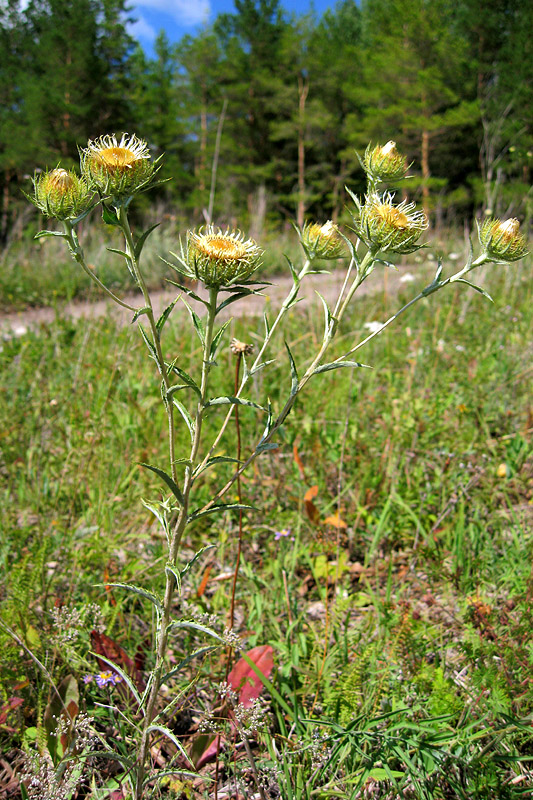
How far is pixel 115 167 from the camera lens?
0.82 metres

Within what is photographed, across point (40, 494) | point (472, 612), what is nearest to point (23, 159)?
point (40, 494)

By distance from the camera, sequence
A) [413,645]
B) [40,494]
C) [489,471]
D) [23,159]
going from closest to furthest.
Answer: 1. [413,645]
2. [40,494]
3. [489,471]
4. [23,159]

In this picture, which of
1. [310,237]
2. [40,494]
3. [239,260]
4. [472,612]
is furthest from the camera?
[40,494]

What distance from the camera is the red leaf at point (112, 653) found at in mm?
1276

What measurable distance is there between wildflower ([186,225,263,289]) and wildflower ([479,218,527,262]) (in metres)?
0.47

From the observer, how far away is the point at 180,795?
3.75ft

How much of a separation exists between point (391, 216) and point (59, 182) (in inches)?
21.3

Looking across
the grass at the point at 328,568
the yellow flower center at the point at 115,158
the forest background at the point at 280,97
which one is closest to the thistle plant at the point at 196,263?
the yellow flower center at the point at 115,158

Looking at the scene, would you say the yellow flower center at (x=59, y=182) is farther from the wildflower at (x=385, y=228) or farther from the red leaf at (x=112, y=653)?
the red leaf at (x=112, y=653)

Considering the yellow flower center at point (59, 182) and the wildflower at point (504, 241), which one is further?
the wildflower at point (504, 241)

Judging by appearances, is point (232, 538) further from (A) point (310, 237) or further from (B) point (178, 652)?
(A) point (310, 237)

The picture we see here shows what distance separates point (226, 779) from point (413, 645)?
1.73 ft

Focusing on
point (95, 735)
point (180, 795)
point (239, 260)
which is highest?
point (239, 260)

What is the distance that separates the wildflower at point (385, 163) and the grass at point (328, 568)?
751 mm
